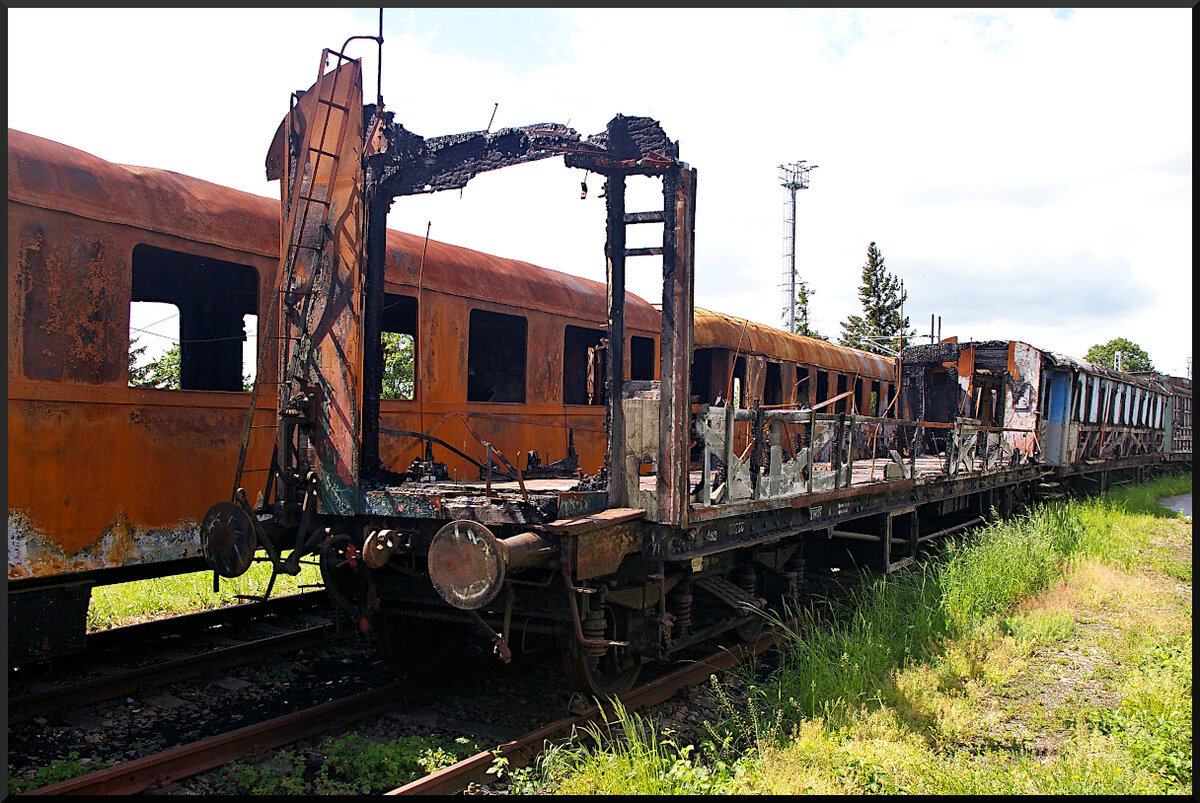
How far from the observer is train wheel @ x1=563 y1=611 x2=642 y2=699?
188 inches

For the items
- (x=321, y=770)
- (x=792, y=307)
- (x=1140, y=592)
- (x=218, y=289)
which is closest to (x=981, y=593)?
(x=1140, y=592)

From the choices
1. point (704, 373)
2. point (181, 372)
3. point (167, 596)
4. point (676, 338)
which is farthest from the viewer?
point (704, 373)

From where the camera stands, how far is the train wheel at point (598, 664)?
478 centimetres

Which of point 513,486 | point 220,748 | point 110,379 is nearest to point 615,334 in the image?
point 513,486

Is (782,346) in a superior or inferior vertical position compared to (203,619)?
superior

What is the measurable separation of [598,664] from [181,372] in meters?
5.20

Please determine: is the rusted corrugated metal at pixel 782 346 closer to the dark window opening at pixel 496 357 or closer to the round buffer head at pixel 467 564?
the dark window opening at pixel 496 357

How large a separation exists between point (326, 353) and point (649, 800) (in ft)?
11.6

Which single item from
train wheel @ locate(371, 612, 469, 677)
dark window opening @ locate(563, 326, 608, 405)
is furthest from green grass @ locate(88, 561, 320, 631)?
dark window opening @ locate(563, 326, 608, 405)

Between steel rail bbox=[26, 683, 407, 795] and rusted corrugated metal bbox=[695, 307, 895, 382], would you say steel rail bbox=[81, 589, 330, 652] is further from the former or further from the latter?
rusted corrugated metal bbox=[695, 307, 895, 382]

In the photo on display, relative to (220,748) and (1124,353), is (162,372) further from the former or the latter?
(1124,353)

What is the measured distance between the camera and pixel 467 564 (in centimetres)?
427

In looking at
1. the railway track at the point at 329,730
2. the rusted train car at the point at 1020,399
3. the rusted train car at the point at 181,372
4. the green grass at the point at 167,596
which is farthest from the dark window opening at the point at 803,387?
the railway track at the point at 329,730

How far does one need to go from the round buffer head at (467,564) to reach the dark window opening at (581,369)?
197 inches
